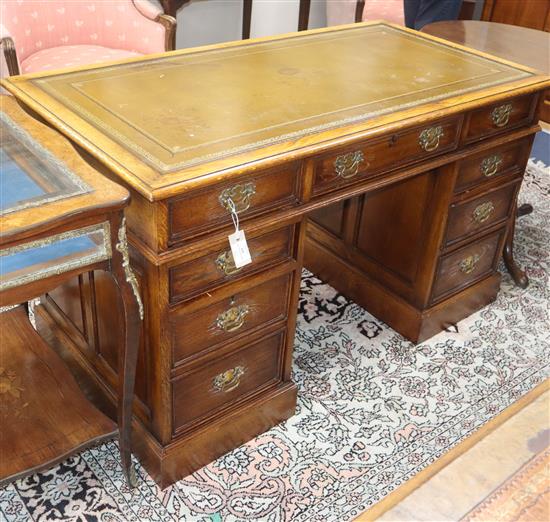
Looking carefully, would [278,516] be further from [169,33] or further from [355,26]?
[169,33]

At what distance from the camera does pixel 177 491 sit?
185 cm

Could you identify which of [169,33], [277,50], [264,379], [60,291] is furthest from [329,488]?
[169,33]

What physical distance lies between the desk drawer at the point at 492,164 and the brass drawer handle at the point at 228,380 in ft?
3.03

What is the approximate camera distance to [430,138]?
1.95 m

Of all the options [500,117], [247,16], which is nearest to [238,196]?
[500,117]

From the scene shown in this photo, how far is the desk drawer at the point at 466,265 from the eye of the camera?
238 centimetres

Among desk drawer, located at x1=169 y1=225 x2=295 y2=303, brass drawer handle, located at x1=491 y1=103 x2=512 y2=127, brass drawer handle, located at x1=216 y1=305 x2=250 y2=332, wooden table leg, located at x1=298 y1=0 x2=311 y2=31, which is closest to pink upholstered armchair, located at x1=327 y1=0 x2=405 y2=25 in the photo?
wooden table leg, located at x1=298 y1=0 x2=311 y2=31

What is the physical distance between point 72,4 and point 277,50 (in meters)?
1.41

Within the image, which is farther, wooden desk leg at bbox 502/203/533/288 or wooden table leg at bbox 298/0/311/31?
wooden table leg at bbox 298/0/311/31

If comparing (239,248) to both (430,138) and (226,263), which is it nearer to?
(226,263)

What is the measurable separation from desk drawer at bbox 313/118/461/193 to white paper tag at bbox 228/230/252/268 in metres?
0.26

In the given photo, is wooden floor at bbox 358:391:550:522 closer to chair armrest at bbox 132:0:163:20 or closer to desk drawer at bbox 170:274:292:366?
desk drawer at bbox 170:274:292:366

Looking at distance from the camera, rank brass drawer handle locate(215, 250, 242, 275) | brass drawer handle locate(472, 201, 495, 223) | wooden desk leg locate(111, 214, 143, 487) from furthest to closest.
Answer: brass drawer handle locate(472, 201, 495, 223)
brass drawer handle locate(215, 250, 242, 275)
wooden desk leg locate(111, 214, 143, 487)

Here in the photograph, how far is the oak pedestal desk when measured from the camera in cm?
155
